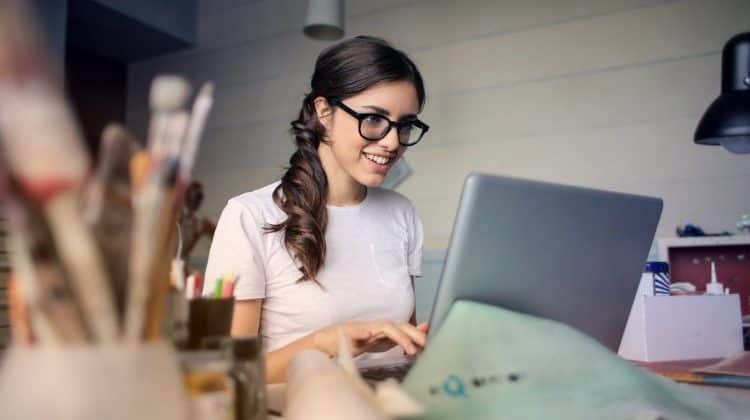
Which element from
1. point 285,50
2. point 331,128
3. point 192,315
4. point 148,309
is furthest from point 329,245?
point 285,50

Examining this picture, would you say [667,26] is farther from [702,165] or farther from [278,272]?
[278,272]

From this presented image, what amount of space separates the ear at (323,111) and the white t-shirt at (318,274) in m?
0.21

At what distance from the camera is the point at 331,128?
1486 millimetres

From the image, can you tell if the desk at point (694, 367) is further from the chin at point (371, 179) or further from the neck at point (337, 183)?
the neck at point (337, 183)

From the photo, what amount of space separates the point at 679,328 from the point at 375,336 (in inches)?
25.2

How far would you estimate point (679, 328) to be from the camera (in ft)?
3.81

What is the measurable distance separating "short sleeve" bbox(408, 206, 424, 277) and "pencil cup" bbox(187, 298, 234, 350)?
1.11 m

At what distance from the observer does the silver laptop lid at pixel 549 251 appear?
2.26 ft

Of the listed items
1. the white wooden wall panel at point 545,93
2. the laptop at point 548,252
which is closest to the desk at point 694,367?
the laptop at point 548,252

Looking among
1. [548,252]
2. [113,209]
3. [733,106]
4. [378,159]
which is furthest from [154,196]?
[733,106]

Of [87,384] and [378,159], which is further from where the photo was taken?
[378,159]

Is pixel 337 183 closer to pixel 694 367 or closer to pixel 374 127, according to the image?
pixel 374 127

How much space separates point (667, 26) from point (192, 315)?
2.44 m

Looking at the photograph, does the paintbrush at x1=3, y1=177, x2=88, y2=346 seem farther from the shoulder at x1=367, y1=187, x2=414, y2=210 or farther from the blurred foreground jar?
the shoulder at x1=367, y1=187, x2=414, y2=210
